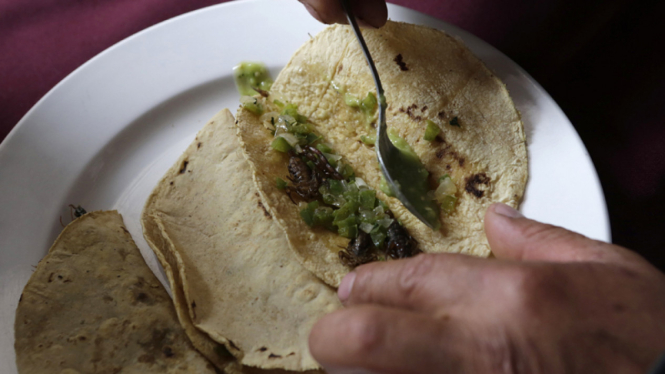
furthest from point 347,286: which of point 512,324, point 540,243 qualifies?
point 540,243

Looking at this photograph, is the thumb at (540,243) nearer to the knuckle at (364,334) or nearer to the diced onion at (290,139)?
the knuckle at (364,334)

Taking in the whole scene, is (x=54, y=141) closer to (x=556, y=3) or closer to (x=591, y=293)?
(x=591, y=293)

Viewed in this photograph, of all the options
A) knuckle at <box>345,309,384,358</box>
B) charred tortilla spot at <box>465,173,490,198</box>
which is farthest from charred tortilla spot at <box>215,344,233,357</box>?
charred tortilla spot at <box>465,173,490,198</box>

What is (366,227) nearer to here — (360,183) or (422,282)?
(360,183)

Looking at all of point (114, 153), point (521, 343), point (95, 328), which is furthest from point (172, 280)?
point (521, 343)

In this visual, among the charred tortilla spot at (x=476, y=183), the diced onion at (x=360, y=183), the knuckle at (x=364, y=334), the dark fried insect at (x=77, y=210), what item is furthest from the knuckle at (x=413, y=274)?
the dark fried insect at (x=77, y=210)

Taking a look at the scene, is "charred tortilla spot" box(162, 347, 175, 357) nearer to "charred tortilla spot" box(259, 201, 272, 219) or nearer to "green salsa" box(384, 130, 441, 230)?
"charred tortilla spot" box(259, 201, 272, 219)
